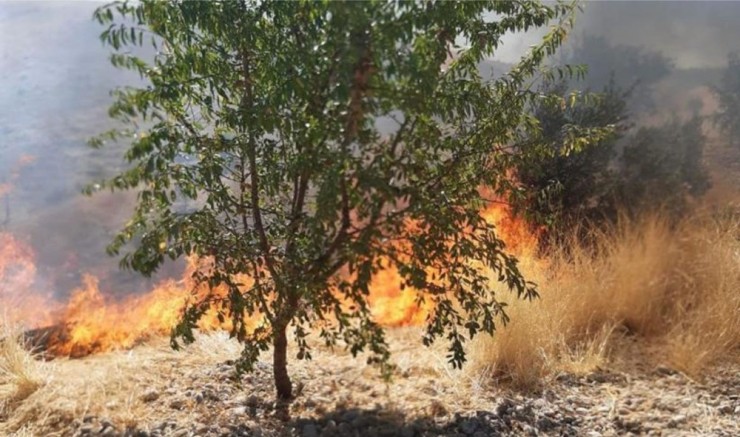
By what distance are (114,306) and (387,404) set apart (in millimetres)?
3331

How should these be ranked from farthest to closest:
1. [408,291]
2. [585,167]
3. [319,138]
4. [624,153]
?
1. [624,153]
2. [585,167]
3. [408,291]
4. [319,138]

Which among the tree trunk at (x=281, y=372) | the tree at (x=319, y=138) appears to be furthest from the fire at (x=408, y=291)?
the tree at (x=319, y=138)

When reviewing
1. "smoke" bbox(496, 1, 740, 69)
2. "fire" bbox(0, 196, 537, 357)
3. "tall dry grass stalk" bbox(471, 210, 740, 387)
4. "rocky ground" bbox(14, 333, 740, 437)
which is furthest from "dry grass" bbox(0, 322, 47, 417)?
"smoke" bbox(496, 1, 740, 69)

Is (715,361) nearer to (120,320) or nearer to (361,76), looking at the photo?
(361,76)

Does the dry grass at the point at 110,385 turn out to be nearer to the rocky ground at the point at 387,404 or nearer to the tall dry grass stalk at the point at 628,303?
the rocky ground at the point at 387,404

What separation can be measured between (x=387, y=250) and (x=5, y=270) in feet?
15.9

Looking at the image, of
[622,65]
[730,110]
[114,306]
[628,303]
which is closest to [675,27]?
[622,65]

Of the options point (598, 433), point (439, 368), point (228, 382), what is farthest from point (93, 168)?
point (598, 433)

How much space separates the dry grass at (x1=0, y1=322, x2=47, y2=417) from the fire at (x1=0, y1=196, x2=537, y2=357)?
0.94m

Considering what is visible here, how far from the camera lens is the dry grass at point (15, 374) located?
340cm

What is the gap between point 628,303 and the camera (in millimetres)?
4793

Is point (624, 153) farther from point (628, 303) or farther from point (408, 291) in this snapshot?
point (408, 291)

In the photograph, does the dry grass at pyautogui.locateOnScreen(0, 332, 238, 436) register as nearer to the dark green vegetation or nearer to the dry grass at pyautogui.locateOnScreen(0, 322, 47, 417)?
the dry grass at pyautogui.locateOnScreen(0, 322, 47, 417)

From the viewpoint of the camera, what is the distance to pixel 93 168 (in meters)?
6.46
